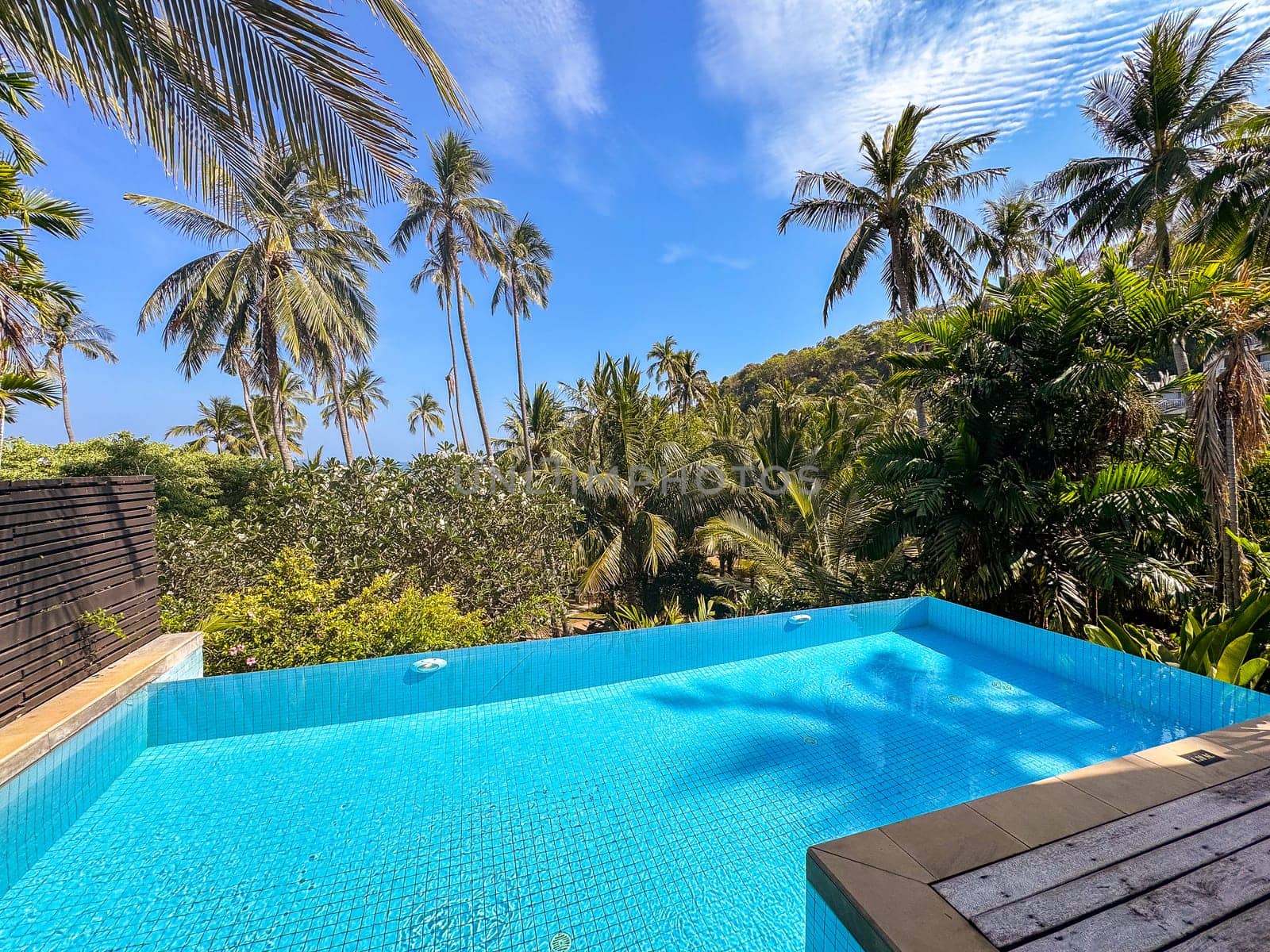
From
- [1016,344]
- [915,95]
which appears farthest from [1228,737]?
[915,95]

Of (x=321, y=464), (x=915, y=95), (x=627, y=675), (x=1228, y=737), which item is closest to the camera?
(x=1228, y=737)

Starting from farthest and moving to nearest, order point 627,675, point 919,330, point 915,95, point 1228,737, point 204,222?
1. point 204,222
2. point 915,95
3. point 919,330
4. point 627,675
5. point 1228,737

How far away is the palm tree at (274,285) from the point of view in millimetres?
13078

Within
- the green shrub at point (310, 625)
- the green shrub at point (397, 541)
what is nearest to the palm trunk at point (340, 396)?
the green shrub at point (397, 541)

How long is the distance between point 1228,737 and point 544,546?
293 inches

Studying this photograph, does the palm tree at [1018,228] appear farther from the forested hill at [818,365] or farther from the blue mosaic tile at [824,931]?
the blue mosaic tile at [824,931]

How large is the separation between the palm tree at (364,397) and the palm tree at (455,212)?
21.9 metres

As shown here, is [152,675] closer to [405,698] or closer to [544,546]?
[405,698]

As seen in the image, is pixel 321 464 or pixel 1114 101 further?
pixel 1114 101

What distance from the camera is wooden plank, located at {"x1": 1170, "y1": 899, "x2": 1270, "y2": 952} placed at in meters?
1.43

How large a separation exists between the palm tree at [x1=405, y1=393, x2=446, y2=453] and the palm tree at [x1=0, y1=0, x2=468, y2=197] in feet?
161

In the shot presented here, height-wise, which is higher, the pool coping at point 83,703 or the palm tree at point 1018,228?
the palm tree at point 1018,228

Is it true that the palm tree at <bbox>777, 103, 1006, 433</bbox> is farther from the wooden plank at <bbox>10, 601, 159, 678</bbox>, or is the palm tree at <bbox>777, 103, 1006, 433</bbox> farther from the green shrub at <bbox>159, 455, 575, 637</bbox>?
the wooden plank at <bbox>10, 601, 159, 678</bbox>

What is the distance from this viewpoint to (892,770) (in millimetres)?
3773
